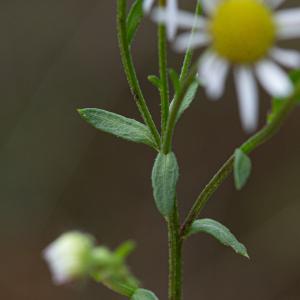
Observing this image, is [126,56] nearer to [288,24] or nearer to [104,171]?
[288,24]

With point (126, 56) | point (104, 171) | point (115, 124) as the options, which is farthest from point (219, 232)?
point (104, 171)

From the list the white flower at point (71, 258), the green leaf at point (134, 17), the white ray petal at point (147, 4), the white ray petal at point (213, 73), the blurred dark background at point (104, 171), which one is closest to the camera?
the white ray petal at point (213, 73)

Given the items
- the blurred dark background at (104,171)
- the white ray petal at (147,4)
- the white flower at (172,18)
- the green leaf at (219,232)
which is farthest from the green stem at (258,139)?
the blurred dark background at (104,171)

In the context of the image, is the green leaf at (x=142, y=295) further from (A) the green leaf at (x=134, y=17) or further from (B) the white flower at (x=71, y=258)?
(A) the green leaf at (x=134, y=17)

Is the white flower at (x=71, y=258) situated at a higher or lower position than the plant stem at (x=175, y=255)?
lower

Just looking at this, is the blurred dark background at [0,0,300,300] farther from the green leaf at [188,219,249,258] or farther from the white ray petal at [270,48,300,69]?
the white ray petal at [270,48,300,69]

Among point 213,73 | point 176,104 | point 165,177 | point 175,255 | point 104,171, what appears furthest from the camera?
point 104,171

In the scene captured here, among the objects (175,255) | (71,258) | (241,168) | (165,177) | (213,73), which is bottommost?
(71,258)
